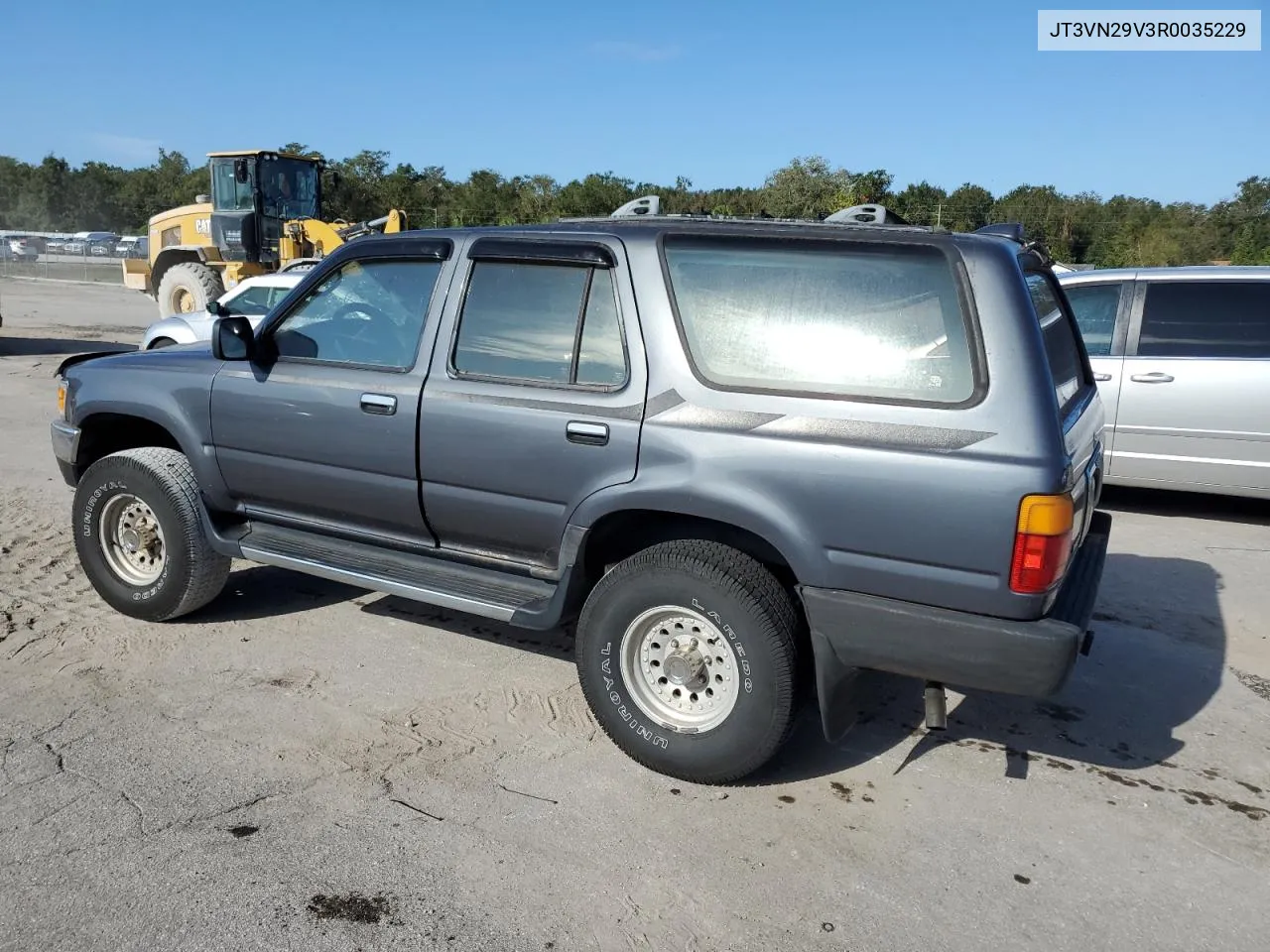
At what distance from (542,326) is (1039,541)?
6.44 feet

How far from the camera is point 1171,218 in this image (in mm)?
33375

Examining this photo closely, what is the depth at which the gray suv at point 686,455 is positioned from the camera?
10.3 feet

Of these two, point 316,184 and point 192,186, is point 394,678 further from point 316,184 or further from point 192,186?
point 192,186

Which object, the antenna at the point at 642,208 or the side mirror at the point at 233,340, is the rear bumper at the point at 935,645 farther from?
the side mirror at the point at 233,340

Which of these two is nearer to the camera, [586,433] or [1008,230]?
[586,433]

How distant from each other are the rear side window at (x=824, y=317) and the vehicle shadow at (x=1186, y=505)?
534 cm

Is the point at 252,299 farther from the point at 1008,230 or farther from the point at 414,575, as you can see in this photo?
the point at 1008,230

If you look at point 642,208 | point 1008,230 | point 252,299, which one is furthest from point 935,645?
point 252,299

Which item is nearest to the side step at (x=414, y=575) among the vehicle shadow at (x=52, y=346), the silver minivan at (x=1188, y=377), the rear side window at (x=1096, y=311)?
the silver minivan at (x=1188, y=377)

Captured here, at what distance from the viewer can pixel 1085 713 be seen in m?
4.27

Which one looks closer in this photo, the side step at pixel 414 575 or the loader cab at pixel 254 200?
the side step at pixel 414 575

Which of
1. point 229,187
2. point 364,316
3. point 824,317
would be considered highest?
point 229,187

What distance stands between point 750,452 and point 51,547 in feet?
15.4

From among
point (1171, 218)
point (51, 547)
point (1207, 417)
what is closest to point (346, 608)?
point (51, 547)
